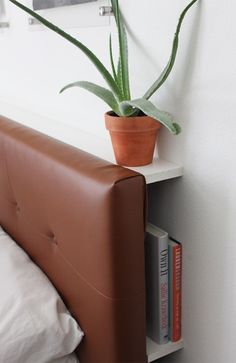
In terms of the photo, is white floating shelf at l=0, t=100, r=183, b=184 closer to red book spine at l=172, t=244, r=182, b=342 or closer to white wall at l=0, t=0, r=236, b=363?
white wall at l=0, t=0, r=236, b=363

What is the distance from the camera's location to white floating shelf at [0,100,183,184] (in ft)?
2.48

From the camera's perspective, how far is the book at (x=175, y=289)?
0.81 meters

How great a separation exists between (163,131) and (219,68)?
19cm

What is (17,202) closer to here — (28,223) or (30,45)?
(28,223)

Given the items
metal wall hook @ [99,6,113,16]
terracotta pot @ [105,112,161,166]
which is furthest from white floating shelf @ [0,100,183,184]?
metal wall hook @ [99,6,113,16]

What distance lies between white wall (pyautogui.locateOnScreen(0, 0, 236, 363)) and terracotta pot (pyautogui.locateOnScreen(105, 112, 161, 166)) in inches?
2.2

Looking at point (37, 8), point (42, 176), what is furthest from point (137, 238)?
point (37, 8)

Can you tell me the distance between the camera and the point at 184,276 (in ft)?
2.75

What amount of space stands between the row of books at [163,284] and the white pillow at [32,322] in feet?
0.58

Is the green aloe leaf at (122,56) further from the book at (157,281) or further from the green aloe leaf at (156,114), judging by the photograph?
the book at (157,281)

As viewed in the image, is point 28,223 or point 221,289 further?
point 28,223

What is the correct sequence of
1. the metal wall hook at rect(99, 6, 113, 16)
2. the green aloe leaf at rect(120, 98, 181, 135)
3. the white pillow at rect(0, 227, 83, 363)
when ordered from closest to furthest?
the green aloe leaf at rect(120, 98, 181, 135), the white pillow at rect(0, 227, 83, 363), the metal wall hook at rect(99, 6, 113, 16)

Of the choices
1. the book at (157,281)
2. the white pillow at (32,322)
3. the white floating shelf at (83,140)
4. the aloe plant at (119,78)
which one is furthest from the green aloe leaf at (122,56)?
the white pillow at (32,322)

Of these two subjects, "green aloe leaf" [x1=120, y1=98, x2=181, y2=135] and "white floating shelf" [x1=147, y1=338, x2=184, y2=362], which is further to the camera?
"white floating shelf" [x1=147, y1=338, x2=184, y2=362]
